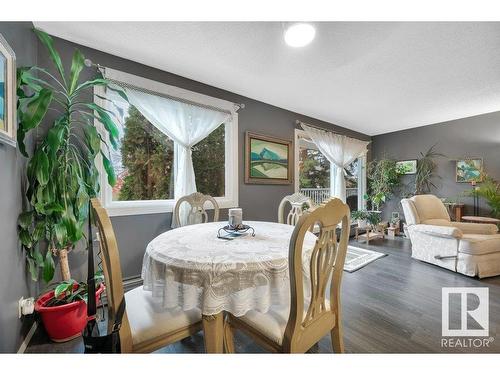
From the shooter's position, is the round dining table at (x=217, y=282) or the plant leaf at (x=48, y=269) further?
the plant leaf at (x=48, y=269)

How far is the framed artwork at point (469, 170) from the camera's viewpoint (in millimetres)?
3751

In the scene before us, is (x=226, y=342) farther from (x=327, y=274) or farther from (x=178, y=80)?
(x=178, y=80)

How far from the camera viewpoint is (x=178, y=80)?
2430mm

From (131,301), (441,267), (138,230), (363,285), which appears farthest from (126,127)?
(441,267)

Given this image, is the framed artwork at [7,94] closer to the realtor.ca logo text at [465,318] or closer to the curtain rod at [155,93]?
the curtain rod at [155,93]

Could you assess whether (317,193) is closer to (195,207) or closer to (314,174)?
(314,174)

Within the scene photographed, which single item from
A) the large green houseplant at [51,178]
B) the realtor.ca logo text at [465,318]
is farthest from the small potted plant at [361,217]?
the large green houseplant at [51,178]

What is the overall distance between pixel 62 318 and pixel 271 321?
55.5 inches

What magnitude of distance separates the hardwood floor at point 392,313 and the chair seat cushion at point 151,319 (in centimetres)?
50

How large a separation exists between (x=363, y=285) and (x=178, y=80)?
9.68ft

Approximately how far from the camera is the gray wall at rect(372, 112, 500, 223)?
3668 mm

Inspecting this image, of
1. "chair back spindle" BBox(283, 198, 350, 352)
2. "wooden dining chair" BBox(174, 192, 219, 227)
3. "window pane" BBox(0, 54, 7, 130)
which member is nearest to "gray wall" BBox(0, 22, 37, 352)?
"window pane" BBox(0, 54, 7, 130)

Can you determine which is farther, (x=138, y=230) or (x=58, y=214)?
(x=138, y=230)

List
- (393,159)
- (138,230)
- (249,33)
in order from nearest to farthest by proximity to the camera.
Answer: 1. (249,33)
2. (138,230)
3. (393,159)
